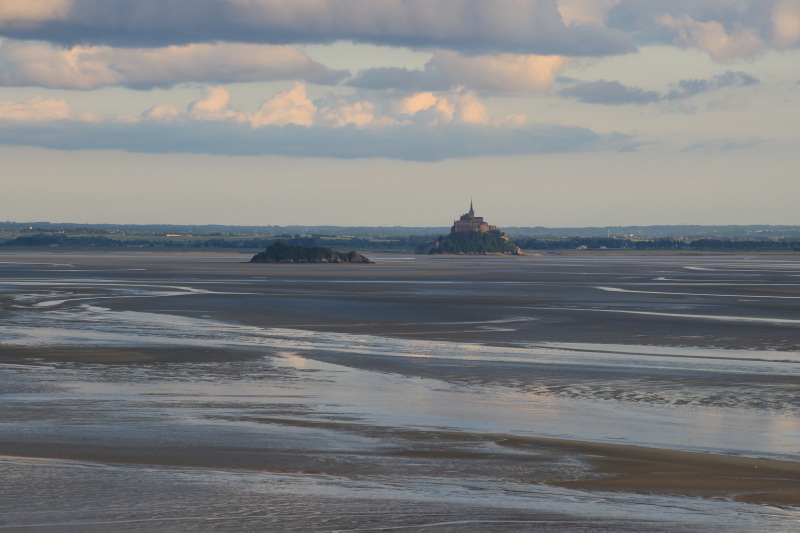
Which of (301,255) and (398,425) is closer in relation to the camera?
(398,425)

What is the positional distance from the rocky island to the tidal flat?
108582mm

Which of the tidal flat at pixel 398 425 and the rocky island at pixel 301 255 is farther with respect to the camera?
the rocky island at pixel 301 255

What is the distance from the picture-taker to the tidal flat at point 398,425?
508 inches

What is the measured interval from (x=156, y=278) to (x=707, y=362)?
6069cm

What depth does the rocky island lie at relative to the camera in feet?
499

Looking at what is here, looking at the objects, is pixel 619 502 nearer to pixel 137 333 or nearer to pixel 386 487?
pixel 386 487

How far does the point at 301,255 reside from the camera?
156375mm

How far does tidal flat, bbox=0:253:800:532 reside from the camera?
1291cm

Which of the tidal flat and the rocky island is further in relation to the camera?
the rocky island

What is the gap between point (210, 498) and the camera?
13.3 metres

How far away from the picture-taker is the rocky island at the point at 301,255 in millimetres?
152125

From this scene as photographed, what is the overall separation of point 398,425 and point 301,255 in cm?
13822

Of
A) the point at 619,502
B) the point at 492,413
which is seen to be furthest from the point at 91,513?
the point at 492,413

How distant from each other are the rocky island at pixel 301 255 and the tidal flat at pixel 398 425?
356 ft
